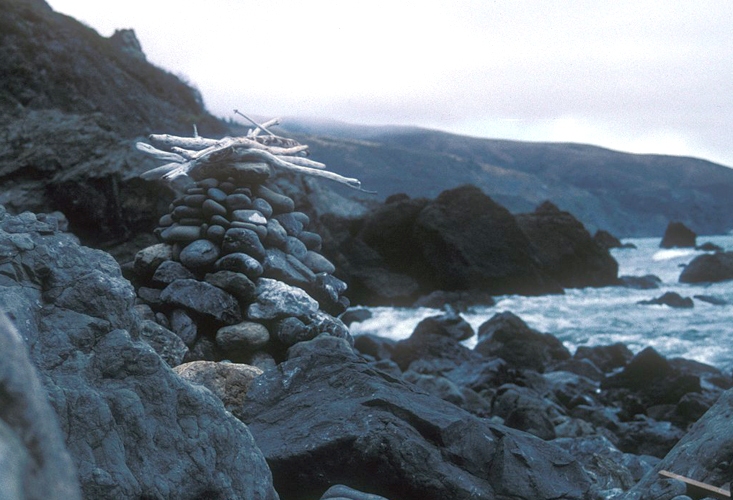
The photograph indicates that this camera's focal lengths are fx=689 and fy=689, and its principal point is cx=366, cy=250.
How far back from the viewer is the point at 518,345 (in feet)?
55.1

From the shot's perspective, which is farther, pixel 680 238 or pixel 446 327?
pixel 680 238

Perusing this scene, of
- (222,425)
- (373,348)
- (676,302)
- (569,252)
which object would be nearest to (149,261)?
(222,425)

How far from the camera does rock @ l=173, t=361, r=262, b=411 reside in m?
4.97

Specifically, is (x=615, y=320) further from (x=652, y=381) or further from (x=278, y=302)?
(x=278, y=302)

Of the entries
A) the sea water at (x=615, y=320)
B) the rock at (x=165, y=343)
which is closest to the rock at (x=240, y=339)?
the rock at (x=165, y=343)

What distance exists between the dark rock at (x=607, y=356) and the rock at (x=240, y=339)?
1189cm

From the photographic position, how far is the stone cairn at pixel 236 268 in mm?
6633

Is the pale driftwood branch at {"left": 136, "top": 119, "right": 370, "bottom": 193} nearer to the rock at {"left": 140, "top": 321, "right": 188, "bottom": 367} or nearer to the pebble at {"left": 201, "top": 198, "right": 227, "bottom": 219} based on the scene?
the pebble at {"left": 201, "top": 198, "right": 227, "bottom": 219}

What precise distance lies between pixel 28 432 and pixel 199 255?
588 cm

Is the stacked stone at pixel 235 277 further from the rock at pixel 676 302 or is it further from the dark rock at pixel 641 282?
the dark rock at pixel 641 282

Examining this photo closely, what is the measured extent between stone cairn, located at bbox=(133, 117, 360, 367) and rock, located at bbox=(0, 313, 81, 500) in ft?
15.3

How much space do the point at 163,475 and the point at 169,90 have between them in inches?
1389

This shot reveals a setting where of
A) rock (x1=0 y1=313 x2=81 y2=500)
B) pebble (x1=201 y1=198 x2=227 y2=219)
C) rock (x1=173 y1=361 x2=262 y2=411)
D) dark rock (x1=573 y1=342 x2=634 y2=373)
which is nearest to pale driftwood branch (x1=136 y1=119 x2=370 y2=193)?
pebble (x1=201 y1=198 x2=227 y2=219)

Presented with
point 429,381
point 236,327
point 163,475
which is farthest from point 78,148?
point 163,475
